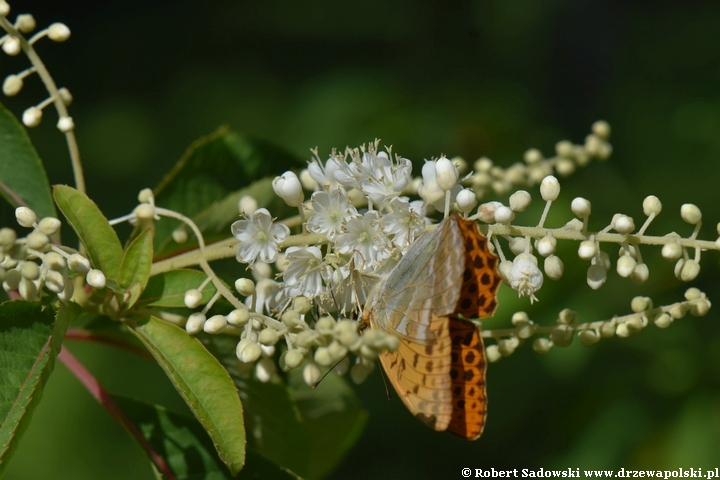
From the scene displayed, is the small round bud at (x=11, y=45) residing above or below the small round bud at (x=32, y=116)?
above

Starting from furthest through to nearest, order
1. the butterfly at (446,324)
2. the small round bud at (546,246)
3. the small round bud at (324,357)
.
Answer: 1. the small round bud at (546,246)
2. the butterfly at (446,324)
3. the small round bud at (324,357)

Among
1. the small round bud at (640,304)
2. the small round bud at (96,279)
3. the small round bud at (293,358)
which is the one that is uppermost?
the small round bud at (96,279)

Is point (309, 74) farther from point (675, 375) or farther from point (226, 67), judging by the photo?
point (675, 375)

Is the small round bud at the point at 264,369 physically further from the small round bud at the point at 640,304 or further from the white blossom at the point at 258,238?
the small round bud at the point at 640,304

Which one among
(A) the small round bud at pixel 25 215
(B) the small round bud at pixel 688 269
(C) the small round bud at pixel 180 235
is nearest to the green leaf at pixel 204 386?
(A) the small round bud at pixel 25 215

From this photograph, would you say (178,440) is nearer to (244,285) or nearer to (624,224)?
(244,285)

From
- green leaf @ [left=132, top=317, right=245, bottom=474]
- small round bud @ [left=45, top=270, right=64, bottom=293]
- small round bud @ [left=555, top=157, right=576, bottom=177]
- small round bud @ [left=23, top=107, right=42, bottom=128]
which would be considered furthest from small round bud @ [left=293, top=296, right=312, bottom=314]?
small round bud @ [left=555, top=157, right=576, bottom=177]

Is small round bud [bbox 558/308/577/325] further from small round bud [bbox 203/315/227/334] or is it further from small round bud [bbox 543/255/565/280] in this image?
small round bud [bbox 203/315/227/334]
